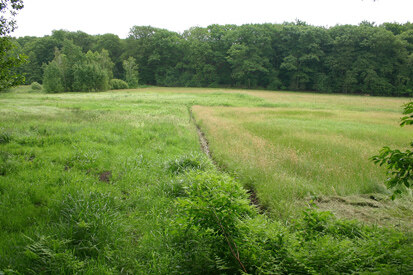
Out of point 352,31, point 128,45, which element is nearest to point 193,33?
point 128,45

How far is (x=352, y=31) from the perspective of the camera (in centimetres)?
6531

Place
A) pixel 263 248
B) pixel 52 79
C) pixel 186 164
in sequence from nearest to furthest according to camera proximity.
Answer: pixel 263 248 < pixel 186 164 < pixel 52 79

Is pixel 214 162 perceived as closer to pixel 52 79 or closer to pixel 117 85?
pixel 52 79

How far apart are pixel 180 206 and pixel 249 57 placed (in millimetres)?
79816

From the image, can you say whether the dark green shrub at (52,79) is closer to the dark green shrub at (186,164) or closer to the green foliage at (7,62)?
the green foliage at (7,62)

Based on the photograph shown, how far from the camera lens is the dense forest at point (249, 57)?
58312 mm

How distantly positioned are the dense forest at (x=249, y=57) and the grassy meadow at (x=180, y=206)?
52786mm

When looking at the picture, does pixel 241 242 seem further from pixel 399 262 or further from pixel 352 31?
pixel 352 31

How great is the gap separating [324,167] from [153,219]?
20.2 feet

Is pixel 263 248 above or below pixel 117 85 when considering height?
below

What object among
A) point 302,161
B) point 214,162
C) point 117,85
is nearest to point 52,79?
point 117,85

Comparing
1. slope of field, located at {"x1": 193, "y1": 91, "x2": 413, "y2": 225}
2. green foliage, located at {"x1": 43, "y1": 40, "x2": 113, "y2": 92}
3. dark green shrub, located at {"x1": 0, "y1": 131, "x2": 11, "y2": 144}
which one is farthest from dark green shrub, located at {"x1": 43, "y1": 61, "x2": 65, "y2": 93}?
slope of field, located at {"x1": 193, "y1": 91, "x2": 413, "y2": 225}

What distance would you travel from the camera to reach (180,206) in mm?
4227

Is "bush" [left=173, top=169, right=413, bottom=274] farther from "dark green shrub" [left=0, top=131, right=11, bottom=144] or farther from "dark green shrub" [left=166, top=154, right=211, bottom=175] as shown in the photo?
"dark green shrub" [left=0, top=131, right=11, bottom=144]
